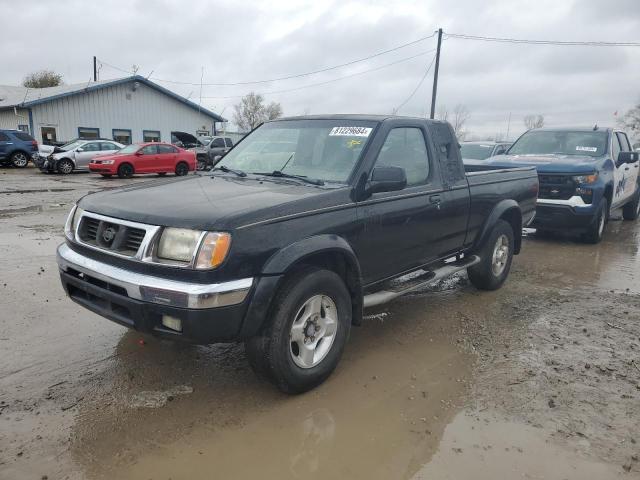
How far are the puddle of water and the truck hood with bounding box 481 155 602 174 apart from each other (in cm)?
558

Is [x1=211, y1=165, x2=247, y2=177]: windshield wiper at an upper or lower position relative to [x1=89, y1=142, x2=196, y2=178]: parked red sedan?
upper

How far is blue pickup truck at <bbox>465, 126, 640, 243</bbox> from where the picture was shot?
26.0ft

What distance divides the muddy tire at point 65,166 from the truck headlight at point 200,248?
2075 centimetres

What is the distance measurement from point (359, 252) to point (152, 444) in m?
1.86

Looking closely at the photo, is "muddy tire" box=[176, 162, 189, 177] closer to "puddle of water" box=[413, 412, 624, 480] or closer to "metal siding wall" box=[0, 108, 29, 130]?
"metal siding wall" box=[0, 108, 29, 130]

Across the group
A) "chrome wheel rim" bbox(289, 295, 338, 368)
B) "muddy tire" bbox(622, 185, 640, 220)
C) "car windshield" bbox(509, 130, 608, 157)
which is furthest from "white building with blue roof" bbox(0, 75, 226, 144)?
"chrome wheel rim" bbox(289, 295, 338, 368)

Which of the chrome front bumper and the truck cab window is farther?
the truck cab window

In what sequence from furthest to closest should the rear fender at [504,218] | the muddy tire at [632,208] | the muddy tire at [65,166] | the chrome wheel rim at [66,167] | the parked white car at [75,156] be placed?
1. the chrome wheel rim at [66,167]
2. the muddy tire at [65,166]
3. the parked white car at [75,156]
4. the muddy tire at [632,208]
5. the rear fender at [504,218]

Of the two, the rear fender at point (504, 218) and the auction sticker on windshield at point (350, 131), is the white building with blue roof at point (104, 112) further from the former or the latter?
the rear fender at point (504, 218)

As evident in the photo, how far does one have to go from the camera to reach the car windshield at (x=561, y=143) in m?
8.70

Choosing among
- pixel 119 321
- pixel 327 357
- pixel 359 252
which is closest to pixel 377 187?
pixel 359 252

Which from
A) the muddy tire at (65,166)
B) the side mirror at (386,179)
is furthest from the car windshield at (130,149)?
the side mirror at (386,179)

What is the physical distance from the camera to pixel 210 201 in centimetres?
318

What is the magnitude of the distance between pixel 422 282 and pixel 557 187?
510 centimetres
